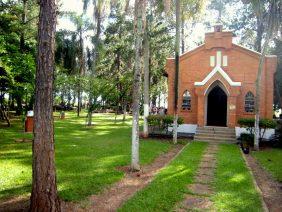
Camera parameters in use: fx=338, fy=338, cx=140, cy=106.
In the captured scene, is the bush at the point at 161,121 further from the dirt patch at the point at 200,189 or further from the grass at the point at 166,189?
the dirt patch at the point at 200,189

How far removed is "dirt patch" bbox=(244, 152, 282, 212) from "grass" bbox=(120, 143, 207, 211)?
222 cm

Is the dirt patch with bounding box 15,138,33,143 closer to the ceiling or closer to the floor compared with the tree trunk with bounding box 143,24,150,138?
closer to the floor

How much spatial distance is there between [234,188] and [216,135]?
13.1 m

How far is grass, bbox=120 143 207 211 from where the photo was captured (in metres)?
8.20

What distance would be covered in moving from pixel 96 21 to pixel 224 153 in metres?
16.7

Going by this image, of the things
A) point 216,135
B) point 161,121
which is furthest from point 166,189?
point 216,135

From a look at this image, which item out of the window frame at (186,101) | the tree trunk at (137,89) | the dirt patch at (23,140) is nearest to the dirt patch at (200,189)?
the tree trunk at (137,89)

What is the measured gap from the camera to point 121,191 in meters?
9.53

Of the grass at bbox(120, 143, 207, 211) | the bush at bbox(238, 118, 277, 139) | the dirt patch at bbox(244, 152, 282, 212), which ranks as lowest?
the dirt patch at bbox(244, 152, 282, 212)

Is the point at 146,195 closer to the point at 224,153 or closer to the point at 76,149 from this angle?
the point at 76,149

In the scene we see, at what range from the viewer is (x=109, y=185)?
395 inches

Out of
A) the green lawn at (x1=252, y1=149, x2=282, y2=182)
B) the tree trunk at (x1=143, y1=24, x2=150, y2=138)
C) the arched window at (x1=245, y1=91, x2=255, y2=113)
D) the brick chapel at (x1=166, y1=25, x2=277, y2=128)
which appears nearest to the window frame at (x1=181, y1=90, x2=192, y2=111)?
the brick chapel at (x1=166, y1=25, x2=277, y2=128)

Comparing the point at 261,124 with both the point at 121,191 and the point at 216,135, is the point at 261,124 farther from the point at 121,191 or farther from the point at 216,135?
the point at 121,191

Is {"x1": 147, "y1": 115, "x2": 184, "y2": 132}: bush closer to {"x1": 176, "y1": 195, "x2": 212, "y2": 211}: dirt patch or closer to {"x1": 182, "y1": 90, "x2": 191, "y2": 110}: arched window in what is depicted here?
{"x1": 182, "y1": 90, "x2": 191, "y2": 110}: arched window
